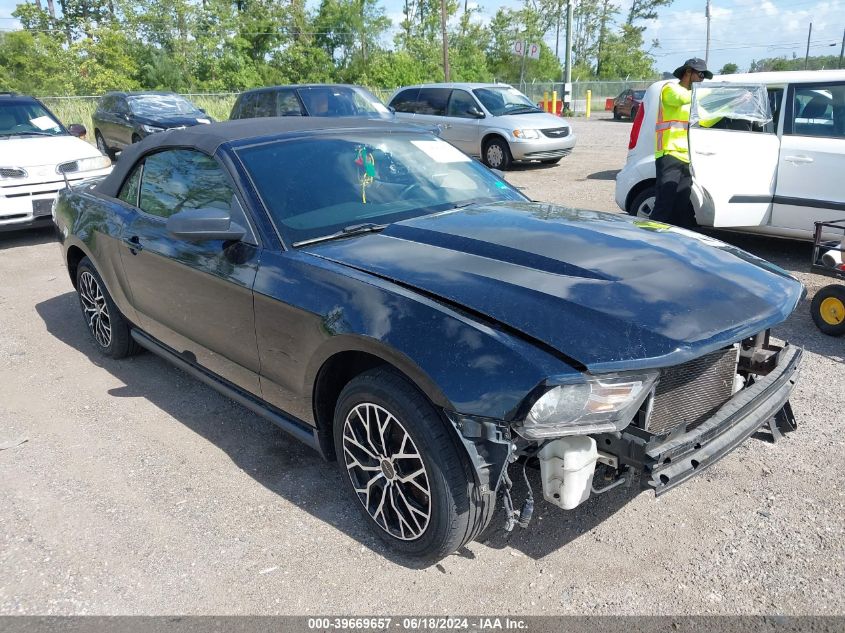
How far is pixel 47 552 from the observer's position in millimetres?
2863

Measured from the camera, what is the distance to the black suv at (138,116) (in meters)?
14.2

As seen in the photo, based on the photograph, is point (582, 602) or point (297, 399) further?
point (297, 399)

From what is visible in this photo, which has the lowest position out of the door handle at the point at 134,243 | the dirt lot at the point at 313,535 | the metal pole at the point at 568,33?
the dirt lot at the point at 313,535

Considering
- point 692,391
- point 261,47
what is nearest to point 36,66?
point 261,47

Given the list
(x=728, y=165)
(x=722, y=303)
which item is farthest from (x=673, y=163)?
(x=722, y=303)

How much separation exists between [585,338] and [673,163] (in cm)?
436

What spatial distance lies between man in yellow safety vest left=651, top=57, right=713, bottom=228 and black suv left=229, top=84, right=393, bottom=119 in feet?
21.3

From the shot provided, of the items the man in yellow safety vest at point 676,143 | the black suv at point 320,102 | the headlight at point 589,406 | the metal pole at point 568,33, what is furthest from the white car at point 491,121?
the metal pole at point 568,33

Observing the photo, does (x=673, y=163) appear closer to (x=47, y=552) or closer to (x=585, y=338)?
(x=585, y=338)

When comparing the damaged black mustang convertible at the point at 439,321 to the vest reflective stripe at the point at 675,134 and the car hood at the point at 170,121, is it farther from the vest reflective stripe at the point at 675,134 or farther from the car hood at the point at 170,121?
the car hood at the point at 170,121

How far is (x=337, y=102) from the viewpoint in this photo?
11.8 meters

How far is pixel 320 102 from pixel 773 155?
25.7 ft

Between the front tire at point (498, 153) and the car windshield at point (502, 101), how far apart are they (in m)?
0.61

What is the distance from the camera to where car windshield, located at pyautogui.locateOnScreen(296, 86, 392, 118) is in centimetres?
1173
